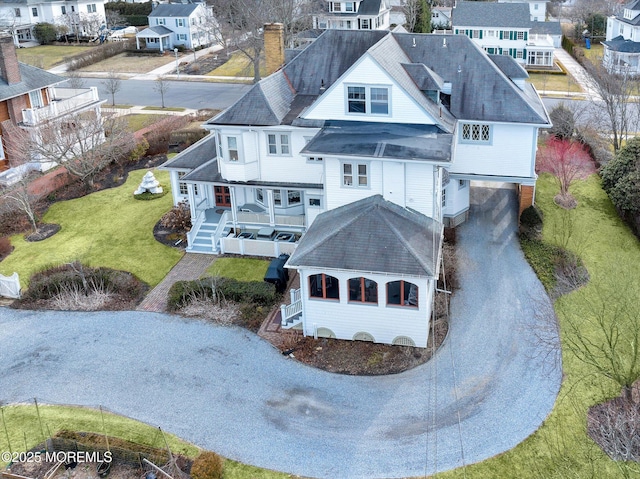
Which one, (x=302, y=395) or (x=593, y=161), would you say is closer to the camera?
→ (x=302, y=395)

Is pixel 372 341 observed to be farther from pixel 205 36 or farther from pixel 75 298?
pixel 205 36

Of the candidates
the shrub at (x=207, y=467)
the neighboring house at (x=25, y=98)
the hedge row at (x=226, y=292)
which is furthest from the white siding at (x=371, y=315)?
the neighboring house at (x=25, y=98)

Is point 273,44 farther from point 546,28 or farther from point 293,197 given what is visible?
point 546,28

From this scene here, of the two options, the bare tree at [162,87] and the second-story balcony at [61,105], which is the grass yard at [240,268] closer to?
the second-story balcony at [61,105]

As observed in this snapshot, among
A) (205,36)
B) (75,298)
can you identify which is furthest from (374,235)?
(205,36)

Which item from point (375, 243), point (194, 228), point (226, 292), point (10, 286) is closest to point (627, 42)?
point (194, 228)

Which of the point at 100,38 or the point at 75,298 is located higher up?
the point at 100,38

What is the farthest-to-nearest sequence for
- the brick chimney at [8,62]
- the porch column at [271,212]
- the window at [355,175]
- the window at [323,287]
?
the brick chimney at [8,62] < the porch column at [271,212] < the window at [355,175] < the window at [323,287]

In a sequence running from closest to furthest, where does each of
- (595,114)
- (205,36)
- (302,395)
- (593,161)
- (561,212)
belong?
(302,395), (561,212), (593,161), (595,114), (205,36)
